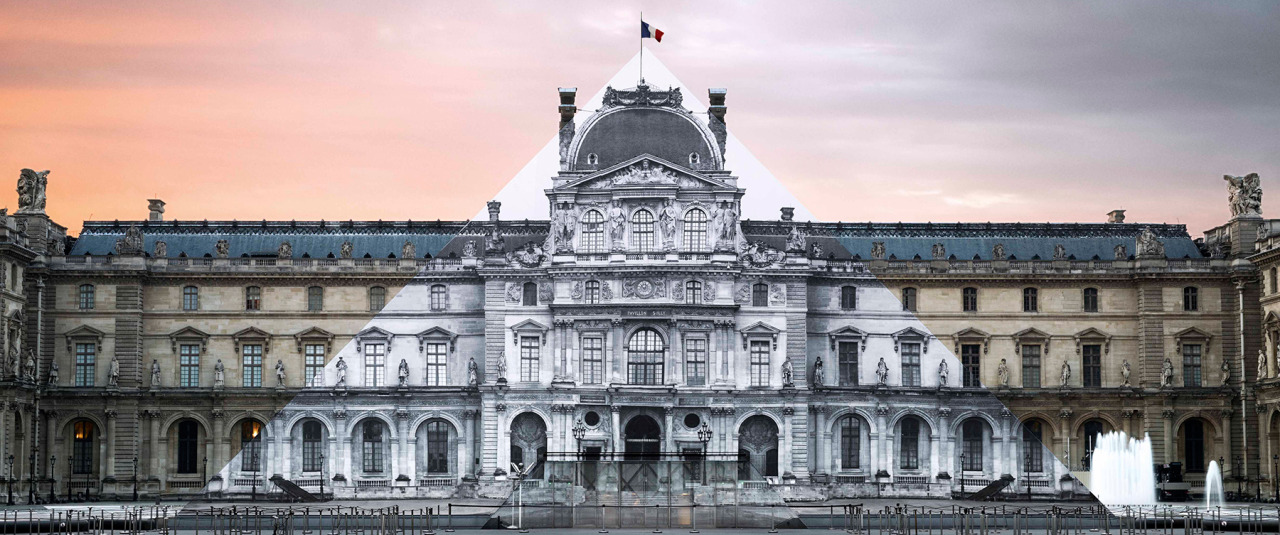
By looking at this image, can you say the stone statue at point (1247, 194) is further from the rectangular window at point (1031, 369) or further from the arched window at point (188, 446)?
the arched window at point (188, 446)

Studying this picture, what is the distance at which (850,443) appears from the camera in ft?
305

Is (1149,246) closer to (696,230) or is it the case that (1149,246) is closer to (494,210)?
(696,230)

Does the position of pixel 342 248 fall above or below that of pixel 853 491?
above

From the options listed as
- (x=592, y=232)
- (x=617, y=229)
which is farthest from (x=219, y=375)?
(x=617, y=229)

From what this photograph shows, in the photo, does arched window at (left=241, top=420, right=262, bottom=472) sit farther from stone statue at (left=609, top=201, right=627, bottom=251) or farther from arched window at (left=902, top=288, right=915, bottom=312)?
arched window at (left=902, top=288, right=915, bottom=312)

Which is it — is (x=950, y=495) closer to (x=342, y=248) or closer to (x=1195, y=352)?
(x=1195, y=352)

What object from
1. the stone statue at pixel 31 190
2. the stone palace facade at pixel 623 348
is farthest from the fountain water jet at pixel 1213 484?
the stone statue at pixel 31 190

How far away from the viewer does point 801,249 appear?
91562 mm

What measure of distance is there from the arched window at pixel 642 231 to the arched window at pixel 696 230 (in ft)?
5.55

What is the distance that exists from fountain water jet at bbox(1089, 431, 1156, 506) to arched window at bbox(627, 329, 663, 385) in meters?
21.1

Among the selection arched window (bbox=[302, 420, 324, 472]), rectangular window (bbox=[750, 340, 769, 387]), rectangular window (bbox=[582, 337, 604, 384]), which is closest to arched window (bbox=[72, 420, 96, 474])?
arched window (bbox=[302, 420, 324, 472])

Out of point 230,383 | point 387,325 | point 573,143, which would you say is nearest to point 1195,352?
point 573,143

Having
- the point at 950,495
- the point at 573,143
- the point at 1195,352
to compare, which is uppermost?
the point at 573,143

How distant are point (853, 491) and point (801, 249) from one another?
11.6 meters
